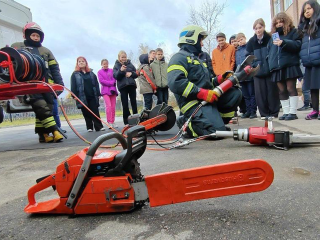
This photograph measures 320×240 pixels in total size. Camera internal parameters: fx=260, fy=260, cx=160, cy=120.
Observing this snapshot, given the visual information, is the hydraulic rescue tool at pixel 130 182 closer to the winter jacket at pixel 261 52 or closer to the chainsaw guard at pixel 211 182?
the chainsaw guard at pixel 211 182

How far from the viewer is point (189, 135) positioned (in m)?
3.80

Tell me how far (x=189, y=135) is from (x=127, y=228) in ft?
8.48

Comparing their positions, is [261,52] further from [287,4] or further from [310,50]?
[287,4]

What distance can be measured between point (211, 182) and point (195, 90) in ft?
7.16

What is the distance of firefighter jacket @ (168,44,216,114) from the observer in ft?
11.0

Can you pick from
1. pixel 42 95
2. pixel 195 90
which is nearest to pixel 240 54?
pixel 195 90

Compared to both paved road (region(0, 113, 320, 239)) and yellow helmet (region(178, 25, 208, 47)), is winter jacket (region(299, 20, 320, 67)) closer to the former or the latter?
yellow helmet (region(178, 25, 208, 47))

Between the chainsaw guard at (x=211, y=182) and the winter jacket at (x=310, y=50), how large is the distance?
368 centimetres

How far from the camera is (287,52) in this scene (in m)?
4.53

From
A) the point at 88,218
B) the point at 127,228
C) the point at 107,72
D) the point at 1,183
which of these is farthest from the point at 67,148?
the point at 107,72

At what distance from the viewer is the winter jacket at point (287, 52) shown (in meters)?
4.38

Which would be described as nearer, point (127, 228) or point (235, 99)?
point (127, 228)

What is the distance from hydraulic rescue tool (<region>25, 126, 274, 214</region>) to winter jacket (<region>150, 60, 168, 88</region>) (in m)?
4.87

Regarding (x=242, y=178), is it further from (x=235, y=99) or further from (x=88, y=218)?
(x=235, y=99)
